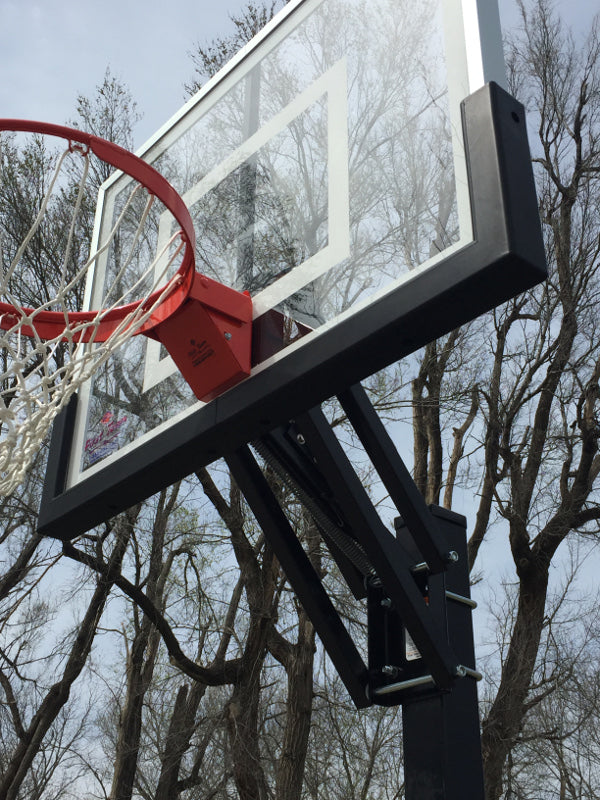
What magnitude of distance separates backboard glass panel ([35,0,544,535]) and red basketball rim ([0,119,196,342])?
25cm

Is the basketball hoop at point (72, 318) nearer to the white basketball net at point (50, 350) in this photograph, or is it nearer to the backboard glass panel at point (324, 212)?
the white basketball net at point (50, 350)

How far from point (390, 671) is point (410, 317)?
1.51 metres

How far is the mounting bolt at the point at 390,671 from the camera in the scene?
11.0 ft

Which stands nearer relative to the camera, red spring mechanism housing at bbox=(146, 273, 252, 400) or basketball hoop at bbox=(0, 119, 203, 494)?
basketball hoop at bbox=(0, 119, 203, 494)

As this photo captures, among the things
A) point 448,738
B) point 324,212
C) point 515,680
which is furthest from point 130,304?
point 515,680

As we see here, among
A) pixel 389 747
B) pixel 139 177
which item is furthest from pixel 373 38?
pixel 389 747

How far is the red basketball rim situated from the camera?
9.23ft

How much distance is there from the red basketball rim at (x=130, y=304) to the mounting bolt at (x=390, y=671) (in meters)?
1.48

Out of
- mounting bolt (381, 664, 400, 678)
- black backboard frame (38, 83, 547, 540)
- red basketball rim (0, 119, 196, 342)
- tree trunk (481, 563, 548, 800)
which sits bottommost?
mounting bolt (381, 664, 400, 678)

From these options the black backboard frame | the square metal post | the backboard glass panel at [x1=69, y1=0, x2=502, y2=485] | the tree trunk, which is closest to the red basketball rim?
the backboard glass panel at [x1=69, y1=0, x2=502, y2=485]

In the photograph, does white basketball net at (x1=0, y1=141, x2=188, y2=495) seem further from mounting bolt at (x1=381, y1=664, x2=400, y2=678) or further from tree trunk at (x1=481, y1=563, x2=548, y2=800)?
tree trunk at (x1=481, y1=563, x2=548, y2=800)

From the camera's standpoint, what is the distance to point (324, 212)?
299 cm

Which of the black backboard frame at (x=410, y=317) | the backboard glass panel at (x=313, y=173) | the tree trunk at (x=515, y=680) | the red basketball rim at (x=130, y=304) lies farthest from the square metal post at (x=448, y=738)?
the tree trunk at (x=515, y=680)

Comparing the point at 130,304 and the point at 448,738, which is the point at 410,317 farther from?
the point at 448,738
